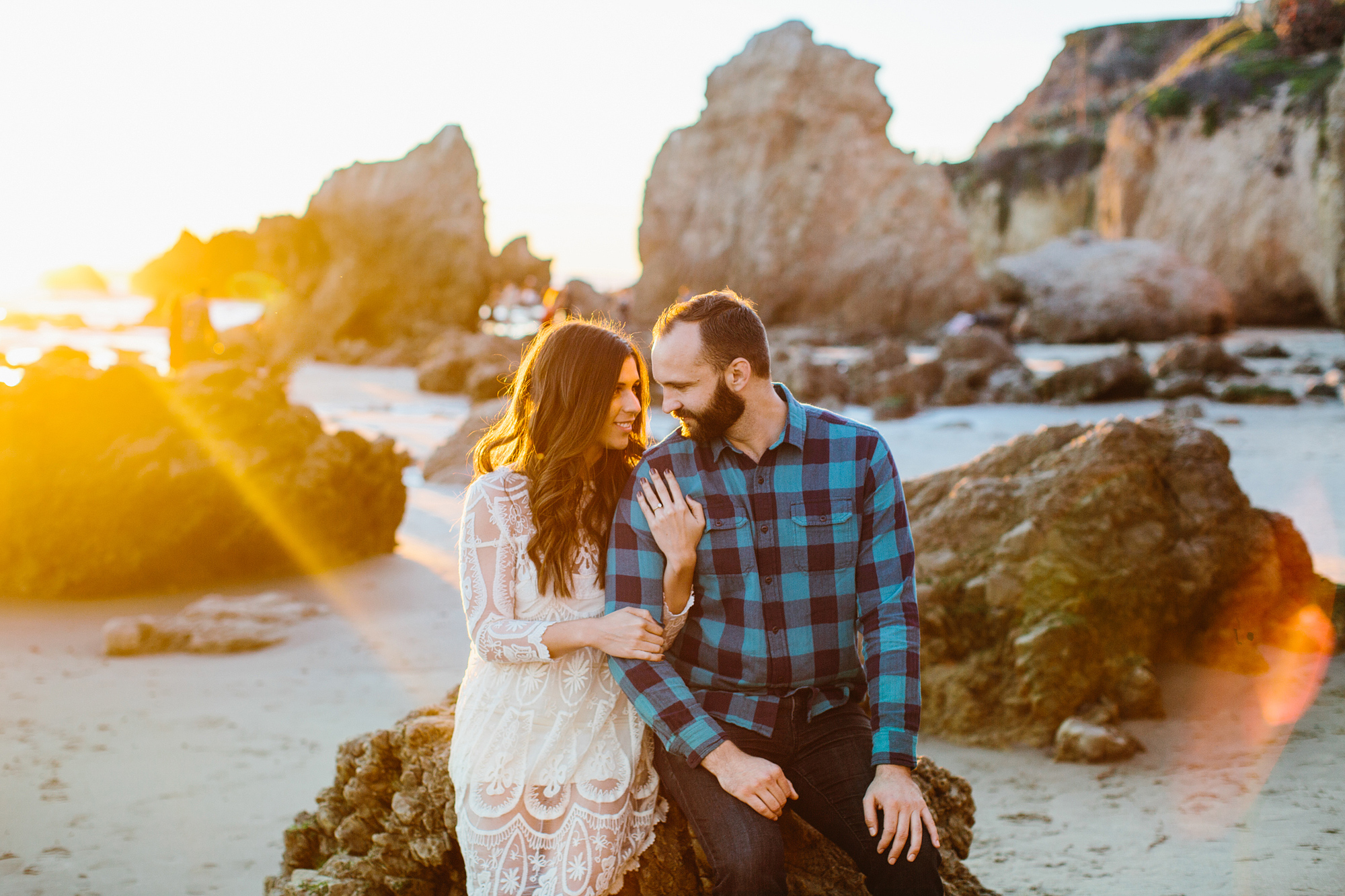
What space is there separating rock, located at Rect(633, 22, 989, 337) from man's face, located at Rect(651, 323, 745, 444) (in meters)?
26.8

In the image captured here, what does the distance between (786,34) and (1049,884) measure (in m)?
33.3

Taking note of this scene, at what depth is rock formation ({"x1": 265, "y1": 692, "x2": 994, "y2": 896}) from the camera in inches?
103

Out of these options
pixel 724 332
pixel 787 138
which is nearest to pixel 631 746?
pixel 724 332

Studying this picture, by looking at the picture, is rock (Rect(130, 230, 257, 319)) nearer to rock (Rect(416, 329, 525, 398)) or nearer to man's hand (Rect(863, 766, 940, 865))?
rock (Rect(416, 329, 525, 398))

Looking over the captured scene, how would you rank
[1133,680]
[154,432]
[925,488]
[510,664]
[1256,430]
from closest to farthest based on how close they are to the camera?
[510,664]
[1133,680]
[925,488]
[154,432]
[1256,430]

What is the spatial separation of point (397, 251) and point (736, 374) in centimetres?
2867

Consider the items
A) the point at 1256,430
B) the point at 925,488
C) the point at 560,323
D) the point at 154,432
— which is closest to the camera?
the point at 560,323

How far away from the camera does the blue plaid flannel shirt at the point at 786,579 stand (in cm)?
259

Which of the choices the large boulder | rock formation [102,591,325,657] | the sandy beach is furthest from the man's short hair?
the large boulder

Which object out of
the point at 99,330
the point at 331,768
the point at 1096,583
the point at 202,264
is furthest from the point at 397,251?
the point at 1096,583

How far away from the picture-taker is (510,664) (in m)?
2.56

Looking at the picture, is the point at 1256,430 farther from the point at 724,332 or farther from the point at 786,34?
the point at 786,34

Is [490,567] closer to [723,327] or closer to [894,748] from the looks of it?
[723,327]

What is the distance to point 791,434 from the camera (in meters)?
2.74
